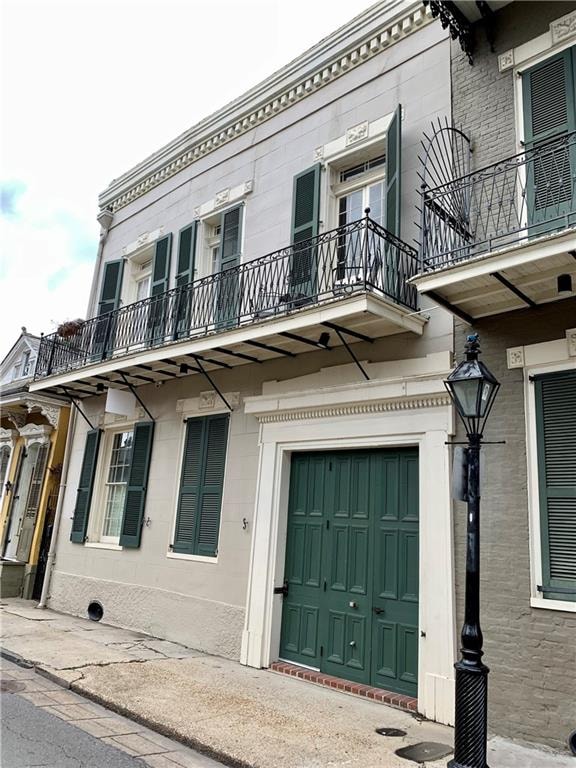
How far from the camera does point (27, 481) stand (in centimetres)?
1355

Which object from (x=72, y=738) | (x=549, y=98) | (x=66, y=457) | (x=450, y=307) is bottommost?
(x=72, y=738)

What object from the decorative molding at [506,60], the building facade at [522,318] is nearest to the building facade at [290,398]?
the building facade at [522,318]

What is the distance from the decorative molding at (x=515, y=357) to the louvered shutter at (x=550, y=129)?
118 cm

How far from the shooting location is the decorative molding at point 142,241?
36.3ft

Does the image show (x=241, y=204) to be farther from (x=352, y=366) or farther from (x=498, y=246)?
(x=498, y=246)

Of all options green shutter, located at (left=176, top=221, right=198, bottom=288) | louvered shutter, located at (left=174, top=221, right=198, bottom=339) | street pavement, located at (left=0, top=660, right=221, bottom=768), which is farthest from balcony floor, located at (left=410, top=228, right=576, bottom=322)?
green shutter, located at (left=176, top=221, right=198, bottom=288)

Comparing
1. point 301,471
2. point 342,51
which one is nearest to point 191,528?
point 301,471

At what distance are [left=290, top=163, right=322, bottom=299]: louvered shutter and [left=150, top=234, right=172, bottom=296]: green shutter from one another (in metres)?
3.17

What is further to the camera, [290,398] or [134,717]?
[290,398]

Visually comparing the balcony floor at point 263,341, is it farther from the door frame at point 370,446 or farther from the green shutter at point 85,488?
the green shutter at point 85,488

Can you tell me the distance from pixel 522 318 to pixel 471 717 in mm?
3581

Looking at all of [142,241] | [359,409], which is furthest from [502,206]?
[142,241]

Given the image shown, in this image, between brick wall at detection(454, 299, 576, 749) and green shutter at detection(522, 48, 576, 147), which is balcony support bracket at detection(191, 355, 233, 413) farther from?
green shutter at detection(522, 48, 576, 147)

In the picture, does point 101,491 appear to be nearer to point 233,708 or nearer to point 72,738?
point 233,708
